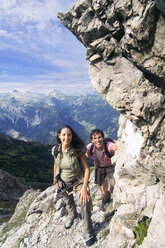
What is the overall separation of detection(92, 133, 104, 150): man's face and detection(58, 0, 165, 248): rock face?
6.17ft

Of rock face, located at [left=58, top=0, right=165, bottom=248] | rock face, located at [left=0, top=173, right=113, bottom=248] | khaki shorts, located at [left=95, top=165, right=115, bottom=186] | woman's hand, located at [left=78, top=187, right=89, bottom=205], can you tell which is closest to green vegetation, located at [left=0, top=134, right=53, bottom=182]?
rock face, located at [left=0, top=173, right=113, bottom=248]

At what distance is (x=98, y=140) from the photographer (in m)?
9.12

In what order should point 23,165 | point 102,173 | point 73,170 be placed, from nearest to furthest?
point 73,170
point 102,173
point 23,165

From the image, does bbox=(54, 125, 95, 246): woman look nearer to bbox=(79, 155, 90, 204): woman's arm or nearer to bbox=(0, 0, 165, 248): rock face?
bbox=(79, 155, 90, 204): woman's arm

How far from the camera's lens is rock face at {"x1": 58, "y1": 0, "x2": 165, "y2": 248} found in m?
7.26

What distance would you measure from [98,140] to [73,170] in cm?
224

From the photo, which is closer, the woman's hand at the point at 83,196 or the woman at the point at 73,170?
the woman's hand at the point at 83,196

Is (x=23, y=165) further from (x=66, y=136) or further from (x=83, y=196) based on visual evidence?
(x=66, y=136)

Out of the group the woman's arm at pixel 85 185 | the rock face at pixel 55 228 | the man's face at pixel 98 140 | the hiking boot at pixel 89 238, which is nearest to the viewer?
the woman's arm at pixel 85 185

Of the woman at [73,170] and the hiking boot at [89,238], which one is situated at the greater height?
the woman at [73,170]

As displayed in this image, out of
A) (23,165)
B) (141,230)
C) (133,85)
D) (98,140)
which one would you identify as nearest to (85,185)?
(98,140)

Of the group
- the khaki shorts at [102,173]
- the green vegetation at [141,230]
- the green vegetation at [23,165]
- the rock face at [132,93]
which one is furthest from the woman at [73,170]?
the green vegetation at [23,165]

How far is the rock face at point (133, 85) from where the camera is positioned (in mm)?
7257

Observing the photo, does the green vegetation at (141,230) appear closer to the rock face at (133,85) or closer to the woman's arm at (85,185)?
the rock face at (133,85)
